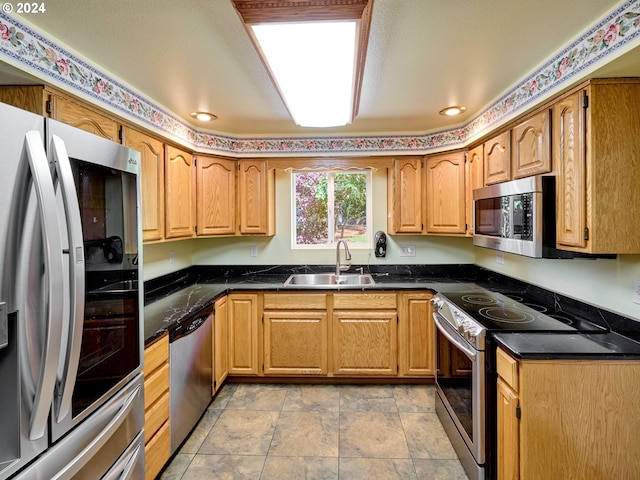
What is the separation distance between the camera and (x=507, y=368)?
1.55 m

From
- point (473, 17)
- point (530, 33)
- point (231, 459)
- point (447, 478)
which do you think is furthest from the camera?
point (231, 459)

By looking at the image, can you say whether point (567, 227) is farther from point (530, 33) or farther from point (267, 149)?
point (267, 149)

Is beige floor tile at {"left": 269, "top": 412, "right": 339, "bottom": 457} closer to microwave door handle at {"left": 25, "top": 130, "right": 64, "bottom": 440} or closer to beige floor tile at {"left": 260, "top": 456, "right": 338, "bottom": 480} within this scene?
beige floor tile at {"left": 260, "top": 456, "right": 338, "bottom": 480}

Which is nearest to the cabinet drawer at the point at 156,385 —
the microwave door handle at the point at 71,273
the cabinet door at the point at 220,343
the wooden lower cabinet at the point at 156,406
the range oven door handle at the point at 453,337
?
the wooden lower cabinet at the point at 156,406

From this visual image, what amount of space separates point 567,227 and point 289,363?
2267 millimetres

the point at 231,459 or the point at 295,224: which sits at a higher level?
the point at 295,224

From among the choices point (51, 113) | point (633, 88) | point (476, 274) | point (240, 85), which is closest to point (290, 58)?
point (240, 85)

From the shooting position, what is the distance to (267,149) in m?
3.18

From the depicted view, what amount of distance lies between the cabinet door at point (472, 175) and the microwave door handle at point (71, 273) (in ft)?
8.52

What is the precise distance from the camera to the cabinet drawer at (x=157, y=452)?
168cm

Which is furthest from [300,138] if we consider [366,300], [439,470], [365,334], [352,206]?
[439,470]

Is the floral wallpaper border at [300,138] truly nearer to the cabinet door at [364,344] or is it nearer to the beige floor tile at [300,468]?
the cabinet door at [364,344]

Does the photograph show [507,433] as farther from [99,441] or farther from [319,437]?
[99,441]
